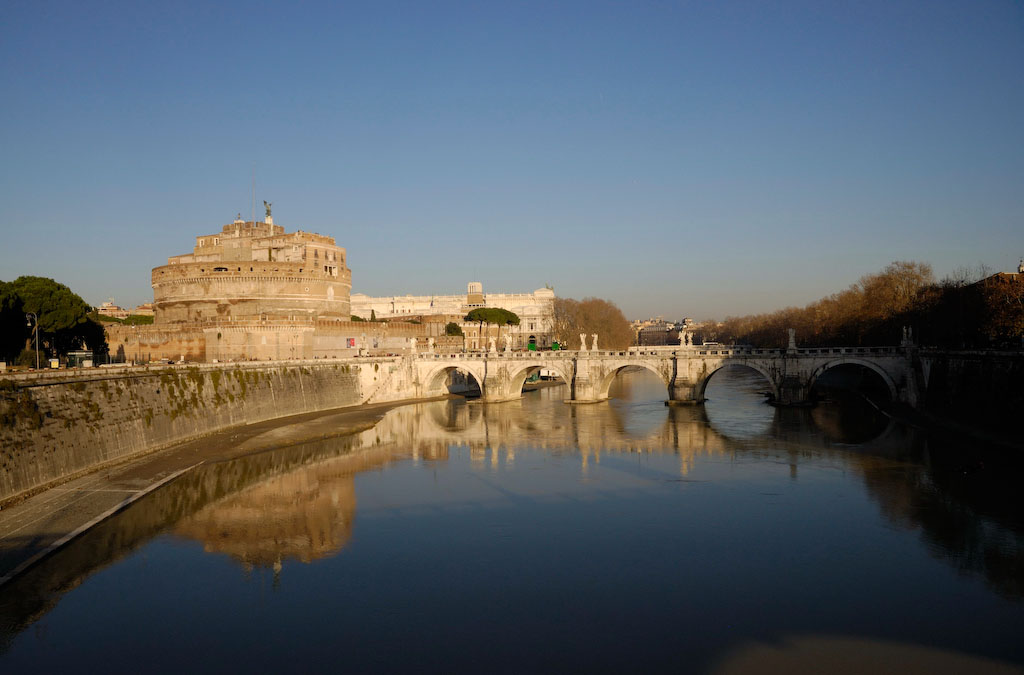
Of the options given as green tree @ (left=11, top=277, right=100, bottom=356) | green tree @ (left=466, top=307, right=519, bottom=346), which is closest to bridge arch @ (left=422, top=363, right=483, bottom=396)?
green tree @ (left=11, top=277, right=100, bottom=356)

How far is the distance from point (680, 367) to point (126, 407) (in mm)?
35864

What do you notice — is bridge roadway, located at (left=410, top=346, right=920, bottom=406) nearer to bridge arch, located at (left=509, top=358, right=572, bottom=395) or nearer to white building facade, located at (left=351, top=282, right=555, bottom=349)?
bridge arch, located at (left=509, top=358, right=572, bottom=395)

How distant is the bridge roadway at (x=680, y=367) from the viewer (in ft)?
158

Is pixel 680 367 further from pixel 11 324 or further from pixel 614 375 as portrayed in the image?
pixel 11 324

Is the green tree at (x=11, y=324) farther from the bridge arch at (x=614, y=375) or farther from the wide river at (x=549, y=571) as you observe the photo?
the bridge arch at (x=614, y=375)

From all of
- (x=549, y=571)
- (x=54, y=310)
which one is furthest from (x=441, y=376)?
(x=549, y=571)

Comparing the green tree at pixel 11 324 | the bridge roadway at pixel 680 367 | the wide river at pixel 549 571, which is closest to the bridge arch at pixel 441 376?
the bridge roadway at pixel 680 367

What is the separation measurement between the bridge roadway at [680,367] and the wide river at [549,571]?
50.7 feet

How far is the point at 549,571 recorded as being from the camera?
18859 millimetres

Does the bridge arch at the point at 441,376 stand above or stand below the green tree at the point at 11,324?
below

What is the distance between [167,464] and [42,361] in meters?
13.7

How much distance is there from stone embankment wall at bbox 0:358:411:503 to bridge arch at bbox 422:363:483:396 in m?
10.1

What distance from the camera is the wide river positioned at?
1456 cm

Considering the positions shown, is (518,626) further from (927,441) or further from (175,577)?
(927,441)
